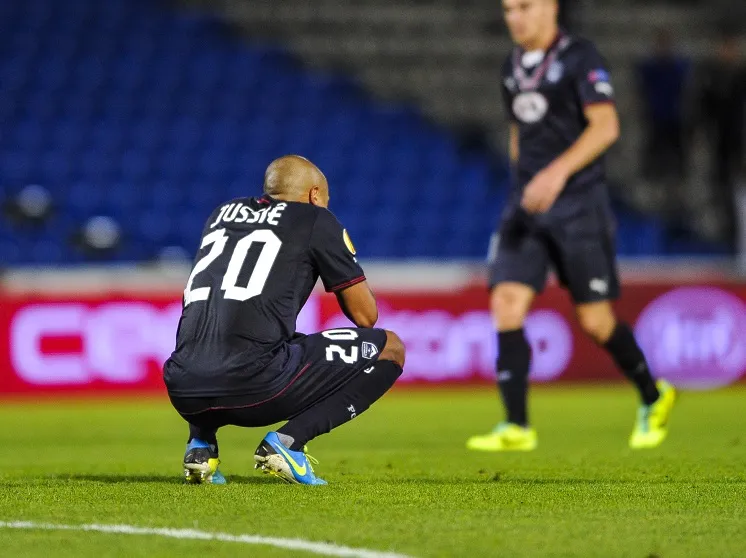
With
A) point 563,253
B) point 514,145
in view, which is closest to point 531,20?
point 514,145

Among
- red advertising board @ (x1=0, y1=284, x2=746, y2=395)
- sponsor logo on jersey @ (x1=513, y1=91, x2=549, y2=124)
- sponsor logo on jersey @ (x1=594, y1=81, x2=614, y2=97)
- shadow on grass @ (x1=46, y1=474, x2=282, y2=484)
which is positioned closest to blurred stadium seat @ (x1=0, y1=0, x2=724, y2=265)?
red advertising board @ (x1=0, y1=284, x2=746, y2=395)

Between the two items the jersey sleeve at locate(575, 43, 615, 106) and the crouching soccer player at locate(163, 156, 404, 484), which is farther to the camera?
the jersey sleeve at locate(575, 43, 615, 106)

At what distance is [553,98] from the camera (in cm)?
693

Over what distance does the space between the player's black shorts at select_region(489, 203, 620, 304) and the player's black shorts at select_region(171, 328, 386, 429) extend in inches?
74.9

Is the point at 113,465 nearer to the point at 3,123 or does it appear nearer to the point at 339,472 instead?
the point at 339,472

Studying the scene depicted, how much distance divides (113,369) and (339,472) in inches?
233

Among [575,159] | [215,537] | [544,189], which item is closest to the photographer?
[215,537]

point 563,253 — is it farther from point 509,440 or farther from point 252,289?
point 252,289

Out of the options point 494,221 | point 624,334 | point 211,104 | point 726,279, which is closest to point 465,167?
point 494,221

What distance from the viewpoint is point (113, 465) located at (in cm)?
614

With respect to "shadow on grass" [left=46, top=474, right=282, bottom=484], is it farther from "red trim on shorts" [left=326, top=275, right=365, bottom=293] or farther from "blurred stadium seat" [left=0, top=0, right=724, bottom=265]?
"blurred stadium seat" [left=0, top=0, right=724, bottom=265]

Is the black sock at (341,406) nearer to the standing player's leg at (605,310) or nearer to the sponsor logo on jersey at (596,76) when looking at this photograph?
the standing player's leg at (605,310)

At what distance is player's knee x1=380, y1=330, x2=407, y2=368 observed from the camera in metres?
5.14

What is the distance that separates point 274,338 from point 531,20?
273 cm
